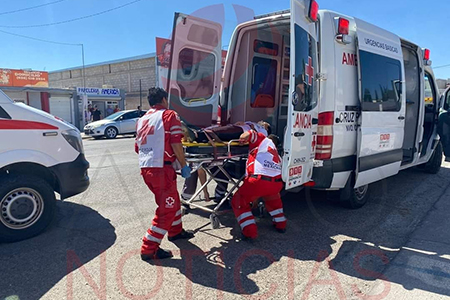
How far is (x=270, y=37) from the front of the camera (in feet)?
18.9

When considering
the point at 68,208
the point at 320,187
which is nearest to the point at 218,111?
the point at 320,187

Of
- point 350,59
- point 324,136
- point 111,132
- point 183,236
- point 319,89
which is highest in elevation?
point 350,59

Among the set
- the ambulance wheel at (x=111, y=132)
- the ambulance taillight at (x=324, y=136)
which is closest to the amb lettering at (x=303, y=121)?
the ambulance taillight at (x=324, y=136)

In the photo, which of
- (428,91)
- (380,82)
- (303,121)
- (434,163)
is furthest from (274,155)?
(434,163)

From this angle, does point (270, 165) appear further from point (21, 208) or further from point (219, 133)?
point (21, 208)

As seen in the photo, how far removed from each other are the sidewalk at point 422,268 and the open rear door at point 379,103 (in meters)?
0.96

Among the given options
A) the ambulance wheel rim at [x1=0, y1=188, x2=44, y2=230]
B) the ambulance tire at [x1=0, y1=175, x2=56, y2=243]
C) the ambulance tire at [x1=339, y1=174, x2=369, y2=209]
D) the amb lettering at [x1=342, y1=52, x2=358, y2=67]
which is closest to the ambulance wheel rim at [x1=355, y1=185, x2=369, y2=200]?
the ambulance tire at [x1=339, y1=174, x2=369, y2=209]

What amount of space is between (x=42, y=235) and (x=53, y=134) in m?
1.21

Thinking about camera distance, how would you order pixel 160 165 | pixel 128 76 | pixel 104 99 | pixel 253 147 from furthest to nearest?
pixel 128 76 < pixel 104 99 < pixel 253 147 < pixel 160 165

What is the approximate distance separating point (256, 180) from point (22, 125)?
2.73 m

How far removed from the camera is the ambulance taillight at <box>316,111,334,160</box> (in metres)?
3.97

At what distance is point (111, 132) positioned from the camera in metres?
16.1

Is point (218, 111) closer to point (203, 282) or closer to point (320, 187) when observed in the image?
point (320, 187)

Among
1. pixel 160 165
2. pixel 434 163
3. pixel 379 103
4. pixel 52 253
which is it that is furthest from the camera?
pixel 434 163
